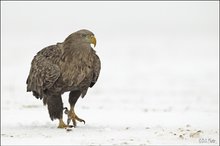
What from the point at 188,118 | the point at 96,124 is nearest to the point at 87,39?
the point at 96,124

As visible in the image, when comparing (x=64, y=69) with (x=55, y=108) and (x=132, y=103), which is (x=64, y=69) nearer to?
(x=55, y=108)

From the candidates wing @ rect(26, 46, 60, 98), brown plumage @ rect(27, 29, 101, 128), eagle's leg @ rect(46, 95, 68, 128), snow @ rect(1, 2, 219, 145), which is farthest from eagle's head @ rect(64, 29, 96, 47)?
snow @ rect(1, 2, 219, 145)

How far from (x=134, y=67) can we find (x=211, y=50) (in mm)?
14344

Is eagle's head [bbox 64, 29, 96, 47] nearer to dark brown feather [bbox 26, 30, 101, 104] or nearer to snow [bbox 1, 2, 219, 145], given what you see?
dark brown feather [bbox 26, 30, 101, 104]

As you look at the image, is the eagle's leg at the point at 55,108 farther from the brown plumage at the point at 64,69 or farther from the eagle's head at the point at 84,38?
the eagle's head at the point at 84,38

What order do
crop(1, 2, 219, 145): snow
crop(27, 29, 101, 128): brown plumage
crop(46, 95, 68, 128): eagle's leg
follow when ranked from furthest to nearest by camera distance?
1. crop(46, 95, 68, 128): eagle's leg
2. crop(27, 29, 101, 128): brown plumage
3. crop(1, 2, 219, 145): snow

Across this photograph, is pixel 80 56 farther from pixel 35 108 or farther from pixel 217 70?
pixel 217 70

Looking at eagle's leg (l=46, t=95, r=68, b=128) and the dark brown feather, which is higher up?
the dark brown feather

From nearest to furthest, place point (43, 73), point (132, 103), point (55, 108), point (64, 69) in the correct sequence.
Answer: point (64, 69) → point (43, 73) → point (55, 108) → point (132, 103)

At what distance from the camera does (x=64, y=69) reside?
35.1ft

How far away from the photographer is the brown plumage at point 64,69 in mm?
10680

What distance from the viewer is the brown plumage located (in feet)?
35.0

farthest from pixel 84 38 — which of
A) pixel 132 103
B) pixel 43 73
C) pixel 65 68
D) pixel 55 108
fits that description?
pixel 132 103

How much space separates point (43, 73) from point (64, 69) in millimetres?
360
